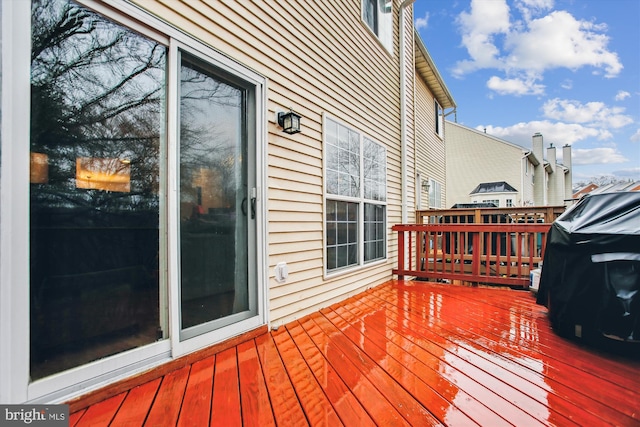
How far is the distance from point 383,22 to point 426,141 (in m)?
3.85

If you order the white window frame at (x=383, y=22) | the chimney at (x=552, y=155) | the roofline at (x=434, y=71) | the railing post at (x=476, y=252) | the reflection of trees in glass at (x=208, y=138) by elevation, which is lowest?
the railing post at (x=476, y=252)

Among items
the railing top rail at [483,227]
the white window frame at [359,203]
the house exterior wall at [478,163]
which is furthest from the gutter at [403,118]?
the house exterior wall at [478,163]

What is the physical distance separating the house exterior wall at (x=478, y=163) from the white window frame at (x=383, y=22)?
11239 millimetres

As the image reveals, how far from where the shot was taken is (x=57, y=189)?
137 centimetres

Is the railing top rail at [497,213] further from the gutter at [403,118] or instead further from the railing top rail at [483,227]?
the railing top rail at [483,227]

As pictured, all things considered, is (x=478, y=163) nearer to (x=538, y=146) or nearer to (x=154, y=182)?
(x=538, y=146)

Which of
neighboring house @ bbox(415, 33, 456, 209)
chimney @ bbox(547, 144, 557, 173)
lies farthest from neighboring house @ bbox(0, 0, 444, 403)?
chimney @ bbox(547, 144, 557, 173)

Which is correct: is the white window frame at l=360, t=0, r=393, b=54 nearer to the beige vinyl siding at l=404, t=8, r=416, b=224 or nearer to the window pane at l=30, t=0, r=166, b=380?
the beige vinyl siding at l=404, t=8, r=416, b=224

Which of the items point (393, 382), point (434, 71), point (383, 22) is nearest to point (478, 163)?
point (434, 71)

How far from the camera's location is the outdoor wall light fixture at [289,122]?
248cm

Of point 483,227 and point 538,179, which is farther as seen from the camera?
point 538,179

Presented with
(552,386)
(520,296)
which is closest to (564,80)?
(520,296)

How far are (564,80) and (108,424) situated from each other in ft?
89.1

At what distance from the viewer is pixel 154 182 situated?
1695 mm
